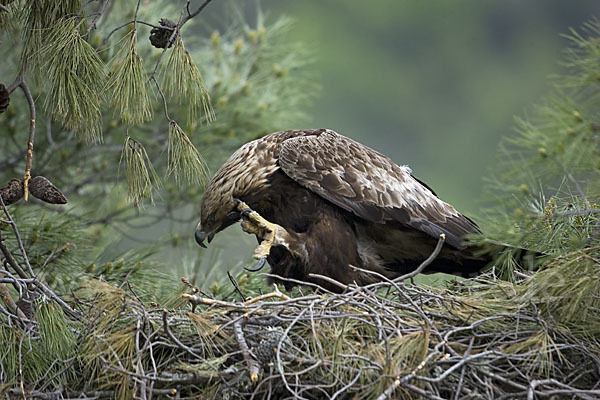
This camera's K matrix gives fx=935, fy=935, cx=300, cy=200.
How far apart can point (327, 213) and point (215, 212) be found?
20.6 inches

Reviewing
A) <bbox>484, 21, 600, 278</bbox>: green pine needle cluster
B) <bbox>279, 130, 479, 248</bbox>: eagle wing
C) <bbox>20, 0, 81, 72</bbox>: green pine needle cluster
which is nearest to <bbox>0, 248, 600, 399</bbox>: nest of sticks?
<bbox>484, 21, 600, 278</bbox>: green pine needle cluster

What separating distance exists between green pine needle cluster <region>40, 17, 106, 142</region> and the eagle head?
81cm

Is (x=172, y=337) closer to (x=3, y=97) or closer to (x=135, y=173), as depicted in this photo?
(x=135, y=173)

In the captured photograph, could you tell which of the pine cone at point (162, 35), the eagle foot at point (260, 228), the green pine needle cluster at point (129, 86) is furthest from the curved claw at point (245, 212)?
the pine cone at point (162, 35)

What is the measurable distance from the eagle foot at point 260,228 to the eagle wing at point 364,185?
24 cm

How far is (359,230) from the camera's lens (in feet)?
14.5

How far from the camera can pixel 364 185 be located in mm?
4336

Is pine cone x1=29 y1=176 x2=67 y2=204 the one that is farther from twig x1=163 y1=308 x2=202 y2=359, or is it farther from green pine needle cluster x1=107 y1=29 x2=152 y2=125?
twig x1=163 y1=308 x2=202 y2=359

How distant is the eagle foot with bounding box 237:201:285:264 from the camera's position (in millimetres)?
4078

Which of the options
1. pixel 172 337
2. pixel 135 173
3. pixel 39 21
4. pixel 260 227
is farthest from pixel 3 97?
pixel 260 227

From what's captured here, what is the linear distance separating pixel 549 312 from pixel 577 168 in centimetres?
56

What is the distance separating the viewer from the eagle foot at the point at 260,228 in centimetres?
408

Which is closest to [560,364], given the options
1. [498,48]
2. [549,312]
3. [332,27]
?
[549,312]

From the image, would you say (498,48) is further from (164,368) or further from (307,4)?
(164,368)
